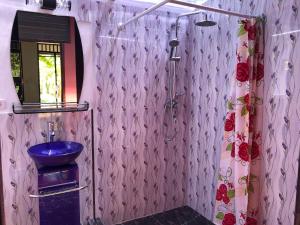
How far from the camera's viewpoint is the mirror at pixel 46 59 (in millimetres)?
2109

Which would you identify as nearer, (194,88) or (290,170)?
(290,170)

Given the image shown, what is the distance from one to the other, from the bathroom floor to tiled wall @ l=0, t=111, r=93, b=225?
1.06 m

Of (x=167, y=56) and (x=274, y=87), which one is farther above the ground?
(x=167, y=56)

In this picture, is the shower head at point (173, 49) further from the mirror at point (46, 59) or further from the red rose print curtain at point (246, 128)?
the mirror at point (46, 59)

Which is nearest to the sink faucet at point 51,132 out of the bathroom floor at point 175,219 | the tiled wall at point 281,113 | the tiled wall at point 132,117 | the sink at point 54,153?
the sink at point 54,153

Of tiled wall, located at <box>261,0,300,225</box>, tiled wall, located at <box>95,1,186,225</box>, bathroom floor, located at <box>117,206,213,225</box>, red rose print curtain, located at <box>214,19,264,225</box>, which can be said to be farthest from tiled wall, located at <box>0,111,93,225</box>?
tiled wall, located at <box>261,0,300,225</box>

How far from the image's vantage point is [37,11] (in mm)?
2137

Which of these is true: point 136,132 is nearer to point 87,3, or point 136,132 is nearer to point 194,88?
point 194,88

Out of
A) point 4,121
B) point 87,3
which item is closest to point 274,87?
point 87,3

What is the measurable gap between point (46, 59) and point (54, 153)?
84 centimetres

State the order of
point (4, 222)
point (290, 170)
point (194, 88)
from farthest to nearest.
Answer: point (194, 88), point (4, 222), point (290, 170)

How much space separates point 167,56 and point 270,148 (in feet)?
4.69

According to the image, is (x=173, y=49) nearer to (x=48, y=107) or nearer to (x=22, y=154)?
(x=48, y=107)

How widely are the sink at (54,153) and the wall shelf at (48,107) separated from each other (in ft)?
1.01
